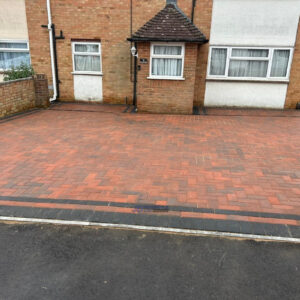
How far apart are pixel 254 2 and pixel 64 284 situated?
38.1 ft

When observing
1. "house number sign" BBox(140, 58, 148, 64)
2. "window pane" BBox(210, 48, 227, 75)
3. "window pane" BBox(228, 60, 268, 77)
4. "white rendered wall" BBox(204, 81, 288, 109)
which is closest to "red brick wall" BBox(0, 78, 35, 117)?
"house number sign" BBox(140, 58, 148, 64)

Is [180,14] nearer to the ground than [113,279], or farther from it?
farther from it

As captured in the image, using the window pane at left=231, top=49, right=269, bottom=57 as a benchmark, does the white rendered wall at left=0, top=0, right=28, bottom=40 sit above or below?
above

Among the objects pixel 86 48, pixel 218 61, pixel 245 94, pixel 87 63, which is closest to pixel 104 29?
pixel 86 48

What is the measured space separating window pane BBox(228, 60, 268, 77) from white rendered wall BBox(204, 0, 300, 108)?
37 cm

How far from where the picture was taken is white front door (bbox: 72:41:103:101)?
470 inches

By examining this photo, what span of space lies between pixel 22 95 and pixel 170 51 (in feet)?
18.5

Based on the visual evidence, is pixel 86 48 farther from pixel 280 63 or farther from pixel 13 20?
pixel 280 63

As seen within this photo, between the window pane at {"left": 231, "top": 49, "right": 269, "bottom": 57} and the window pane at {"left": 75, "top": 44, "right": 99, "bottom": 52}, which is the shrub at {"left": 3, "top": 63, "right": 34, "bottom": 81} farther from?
the window pane at {"left": 231, "top": 49, "right": 269, "bottom": 57}

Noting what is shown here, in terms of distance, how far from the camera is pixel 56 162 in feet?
18.9

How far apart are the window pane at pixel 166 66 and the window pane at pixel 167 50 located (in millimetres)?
245

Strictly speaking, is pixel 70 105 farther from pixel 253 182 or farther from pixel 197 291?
pixel 197 291

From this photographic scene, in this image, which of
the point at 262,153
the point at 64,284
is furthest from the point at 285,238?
the point at 262,153

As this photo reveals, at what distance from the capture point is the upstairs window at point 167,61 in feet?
33.7
